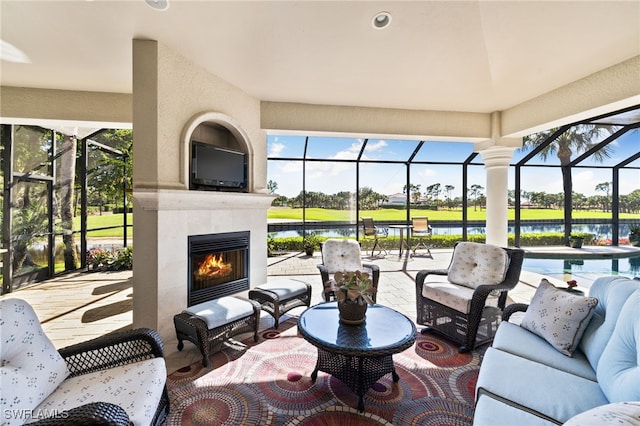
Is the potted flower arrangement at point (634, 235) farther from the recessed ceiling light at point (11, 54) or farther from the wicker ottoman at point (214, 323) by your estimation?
the recessed ceiling light at point (11, 54)

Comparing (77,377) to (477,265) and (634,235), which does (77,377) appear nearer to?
(477,265)

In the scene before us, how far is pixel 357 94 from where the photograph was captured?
12.9 ft

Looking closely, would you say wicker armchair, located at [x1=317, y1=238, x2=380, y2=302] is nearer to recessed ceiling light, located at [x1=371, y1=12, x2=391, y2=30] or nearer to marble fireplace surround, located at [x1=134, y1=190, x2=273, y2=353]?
marble fireplace surround, located at [x1=134, y1=190, x2=273, y2=353]

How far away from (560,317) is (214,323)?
2.77m

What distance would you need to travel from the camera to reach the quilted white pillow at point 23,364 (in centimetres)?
122

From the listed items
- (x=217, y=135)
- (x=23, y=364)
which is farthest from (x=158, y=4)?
(x=23, y=364)

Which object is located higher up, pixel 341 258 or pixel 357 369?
pixel 341 258

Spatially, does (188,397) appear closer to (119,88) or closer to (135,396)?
(135,396)

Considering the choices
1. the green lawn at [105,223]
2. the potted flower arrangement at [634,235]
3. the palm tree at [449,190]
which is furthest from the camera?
the palm tree at [449,190]

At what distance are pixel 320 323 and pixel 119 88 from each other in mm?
4147

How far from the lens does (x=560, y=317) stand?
192 cm

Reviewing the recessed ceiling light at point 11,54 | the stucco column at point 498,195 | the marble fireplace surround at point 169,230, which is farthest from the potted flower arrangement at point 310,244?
the recessed ceiling light at point 11,54

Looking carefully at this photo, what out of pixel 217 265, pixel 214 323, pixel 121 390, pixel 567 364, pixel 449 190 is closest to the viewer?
pixel 121 390

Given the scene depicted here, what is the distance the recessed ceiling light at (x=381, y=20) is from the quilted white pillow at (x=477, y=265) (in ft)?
8.61
